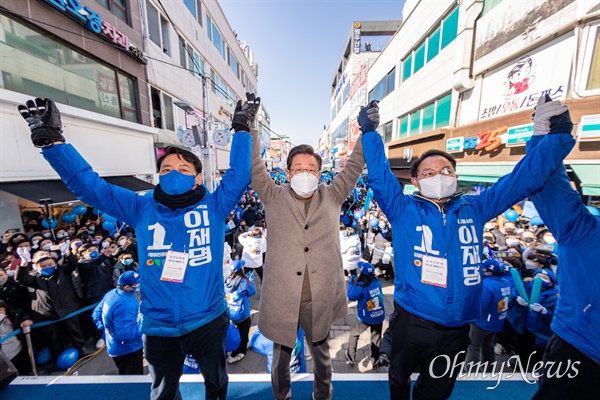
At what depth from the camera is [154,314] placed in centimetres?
181

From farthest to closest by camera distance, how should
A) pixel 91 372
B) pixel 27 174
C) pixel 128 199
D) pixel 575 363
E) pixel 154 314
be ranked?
pixel 27 174
pixel 91 372
pixel 128 199
pixel 154 314
pixel 575 363

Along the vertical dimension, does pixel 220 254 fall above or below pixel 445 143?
below

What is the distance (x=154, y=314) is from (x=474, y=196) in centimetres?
278

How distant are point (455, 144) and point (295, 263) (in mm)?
11872

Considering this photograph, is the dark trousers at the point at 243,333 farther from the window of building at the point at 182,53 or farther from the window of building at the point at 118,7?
the window of building at the point at 182,53

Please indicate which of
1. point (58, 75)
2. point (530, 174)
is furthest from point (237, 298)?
point (58, 75)

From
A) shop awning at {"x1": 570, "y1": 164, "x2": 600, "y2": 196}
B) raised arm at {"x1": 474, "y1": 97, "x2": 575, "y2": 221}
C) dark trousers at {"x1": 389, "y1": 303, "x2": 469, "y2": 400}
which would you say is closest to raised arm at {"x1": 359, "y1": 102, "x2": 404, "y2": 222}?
raised arm at {"x1": 474, "y1": 97, "x2": 575, "y2": 221}

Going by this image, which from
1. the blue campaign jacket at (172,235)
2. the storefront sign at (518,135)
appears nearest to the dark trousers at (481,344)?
the blue campaign jacket at (172,235)

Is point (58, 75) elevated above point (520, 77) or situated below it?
below

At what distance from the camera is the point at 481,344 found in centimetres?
348

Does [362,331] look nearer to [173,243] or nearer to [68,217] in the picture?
[173,243]

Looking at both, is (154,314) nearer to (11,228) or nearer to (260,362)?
(260,362)

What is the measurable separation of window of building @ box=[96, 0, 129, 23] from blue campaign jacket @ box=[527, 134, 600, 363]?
13321 millimetres

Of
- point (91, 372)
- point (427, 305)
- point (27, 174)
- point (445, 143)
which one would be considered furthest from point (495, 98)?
point (27, 174)
